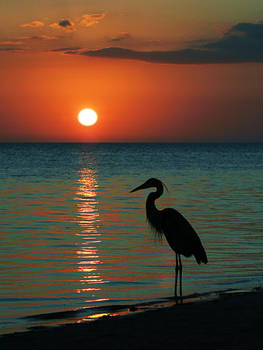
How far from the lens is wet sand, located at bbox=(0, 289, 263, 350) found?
6.39 m

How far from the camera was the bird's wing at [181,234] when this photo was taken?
10.4m

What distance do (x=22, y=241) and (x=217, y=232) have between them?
514 cm

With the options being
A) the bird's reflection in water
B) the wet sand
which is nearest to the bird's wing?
the bird's reflection in water

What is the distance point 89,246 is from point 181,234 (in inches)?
182

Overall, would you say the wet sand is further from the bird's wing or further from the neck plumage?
the neck plumage

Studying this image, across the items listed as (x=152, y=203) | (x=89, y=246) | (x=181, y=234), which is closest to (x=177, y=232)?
(x=181, y=234)

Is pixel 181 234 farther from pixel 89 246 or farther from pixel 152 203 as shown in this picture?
pixel 89 246

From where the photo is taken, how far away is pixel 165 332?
6918 mm

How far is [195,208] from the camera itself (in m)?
22.9

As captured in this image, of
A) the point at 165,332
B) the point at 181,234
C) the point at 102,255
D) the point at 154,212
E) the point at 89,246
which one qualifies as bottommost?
the point at 165,332

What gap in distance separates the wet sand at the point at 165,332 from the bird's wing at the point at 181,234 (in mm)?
2103

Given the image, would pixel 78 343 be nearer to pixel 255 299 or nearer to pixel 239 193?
pixel 255 299

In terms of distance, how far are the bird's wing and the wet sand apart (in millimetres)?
2103

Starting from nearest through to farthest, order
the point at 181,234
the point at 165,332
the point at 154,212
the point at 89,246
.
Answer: the point at 165,332 → the point at 181,234 → the point at 154,212 → the point at 89,246
